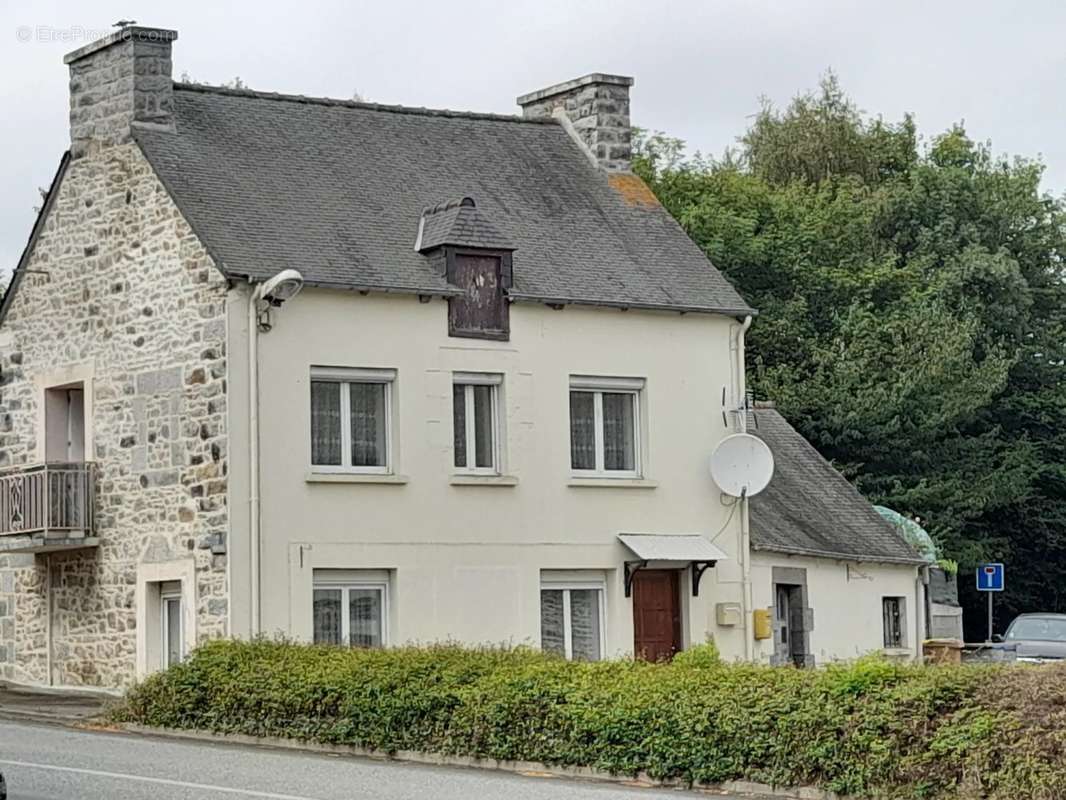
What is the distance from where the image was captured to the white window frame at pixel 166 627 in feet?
84.4

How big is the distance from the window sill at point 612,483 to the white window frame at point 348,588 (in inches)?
121

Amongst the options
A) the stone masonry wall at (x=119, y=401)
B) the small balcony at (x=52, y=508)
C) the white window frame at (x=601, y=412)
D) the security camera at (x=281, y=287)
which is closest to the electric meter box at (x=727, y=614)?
the white window frame at (x=601, y=412)

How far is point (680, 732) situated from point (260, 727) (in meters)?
5.51

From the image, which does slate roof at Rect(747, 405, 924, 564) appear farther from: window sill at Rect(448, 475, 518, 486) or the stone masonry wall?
the stone masonry wall

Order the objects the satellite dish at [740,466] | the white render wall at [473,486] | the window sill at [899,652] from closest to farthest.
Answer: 1. the white render wall at [473,486]
2. the satellite dish at [740,466]
3. the window sill at [899,652]

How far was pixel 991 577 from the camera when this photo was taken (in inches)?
1745

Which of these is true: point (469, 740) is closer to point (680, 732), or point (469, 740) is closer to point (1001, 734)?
point (680, 732)

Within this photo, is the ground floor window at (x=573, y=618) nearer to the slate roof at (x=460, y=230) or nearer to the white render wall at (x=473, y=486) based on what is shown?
the white render wall at (x=473, y=486)

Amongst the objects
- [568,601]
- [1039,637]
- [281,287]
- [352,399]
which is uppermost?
[281,287]

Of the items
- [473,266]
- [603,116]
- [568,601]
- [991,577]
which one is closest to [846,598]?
[568,601]

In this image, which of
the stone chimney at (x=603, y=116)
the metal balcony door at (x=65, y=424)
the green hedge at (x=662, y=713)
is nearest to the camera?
the green hedge at (x=662, y=713)

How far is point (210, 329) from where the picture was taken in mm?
25000

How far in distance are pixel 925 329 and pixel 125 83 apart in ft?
77.1

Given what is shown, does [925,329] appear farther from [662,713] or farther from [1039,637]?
[662,713]
